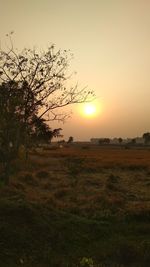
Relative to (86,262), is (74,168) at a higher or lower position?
higher

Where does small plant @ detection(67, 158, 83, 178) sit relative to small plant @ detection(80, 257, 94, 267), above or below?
above

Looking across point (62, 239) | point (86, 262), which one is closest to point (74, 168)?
point (62, 239)

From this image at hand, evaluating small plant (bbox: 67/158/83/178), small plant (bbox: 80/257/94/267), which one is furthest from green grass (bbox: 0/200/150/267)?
small plant (bbox: 67/158/83/178)

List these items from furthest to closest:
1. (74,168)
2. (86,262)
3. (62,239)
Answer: (74,168) → (62,239) → (86,262)

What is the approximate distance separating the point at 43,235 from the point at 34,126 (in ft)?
60.5

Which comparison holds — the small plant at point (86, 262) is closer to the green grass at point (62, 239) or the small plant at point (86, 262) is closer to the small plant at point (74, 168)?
the green grass at point (62, 239)

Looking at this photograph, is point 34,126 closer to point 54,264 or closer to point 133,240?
point 133,240

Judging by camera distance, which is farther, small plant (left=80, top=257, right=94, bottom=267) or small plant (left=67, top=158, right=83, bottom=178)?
small plant (left=67, top=158, right=83, bottom=178)

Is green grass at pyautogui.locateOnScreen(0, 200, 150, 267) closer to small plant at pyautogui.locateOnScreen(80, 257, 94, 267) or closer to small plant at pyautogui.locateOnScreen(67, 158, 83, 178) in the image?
small plant at pyautogui.locateOnScreen(80, 257, 94, 267)

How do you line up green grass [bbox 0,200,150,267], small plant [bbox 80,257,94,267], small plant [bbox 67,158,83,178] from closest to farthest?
small plant [bbox 80,257,94,267] < green grass [bbox 0,200,150,267] < small plant [bbox 67,158,83,178]

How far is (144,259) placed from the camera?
12562mm

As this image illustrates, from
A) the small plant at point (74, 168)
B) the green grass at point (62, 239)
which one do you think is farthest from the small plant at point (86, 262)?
the small plant at point (74, 168)

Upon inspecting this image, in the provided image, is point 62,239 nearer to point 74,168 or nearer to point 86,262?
point 86,262

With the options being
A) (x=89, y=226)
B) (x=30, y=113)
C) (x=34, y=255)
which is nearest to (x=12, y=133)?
(x=30, y=113)
